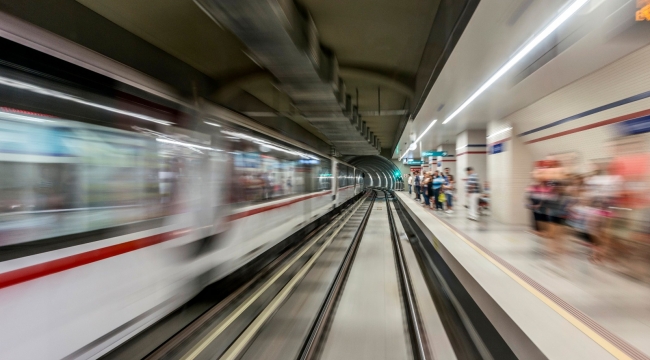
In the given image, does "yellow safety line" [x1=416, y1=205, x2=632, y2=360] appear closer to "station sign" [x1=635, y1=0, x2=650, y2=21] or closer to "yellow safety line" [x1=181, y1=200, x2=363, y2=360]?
"station sign" [x1=635, y1=0, x2=650, y2=21]

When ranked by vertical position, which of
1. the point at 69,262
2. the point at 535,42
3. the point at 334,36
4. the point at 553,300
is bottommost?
the point at 553,300

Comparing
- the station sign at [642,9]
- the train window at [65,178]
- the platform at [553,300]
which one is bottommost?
the platform at [553,300]

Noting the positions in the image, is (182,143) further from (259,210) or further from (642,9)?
(642,9)

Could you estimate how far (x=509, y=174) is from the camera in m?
8.98

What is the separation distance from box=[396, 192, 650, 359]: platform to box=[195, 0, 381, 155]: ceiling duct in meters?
3.90

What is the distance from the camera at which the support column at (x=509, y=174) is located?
8.71 meters

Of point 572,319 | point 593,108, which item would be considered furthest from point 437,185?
point 572,319

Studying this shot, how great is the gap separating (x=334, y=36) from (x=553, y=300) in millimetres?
5531

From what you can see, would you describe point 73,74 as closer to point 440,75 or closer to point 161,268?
point 161,268

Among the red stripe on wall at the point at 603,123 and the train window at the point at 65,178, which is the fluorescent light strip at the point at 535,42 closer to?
the red stripe on wall at the point at 603,123

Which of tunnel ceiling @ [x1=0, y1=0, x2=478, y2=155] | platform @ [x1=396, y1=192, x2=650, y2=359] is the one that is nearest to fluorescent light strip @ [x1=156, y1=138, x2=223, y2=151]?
tunnel ceiling @ [x1=0, y1=0, x2=478, y2=155]

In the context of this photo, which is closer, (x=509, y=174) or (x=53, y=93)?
(x=53, y=93)

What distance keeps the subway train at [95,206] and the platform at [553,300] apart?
Result: 3.23 m

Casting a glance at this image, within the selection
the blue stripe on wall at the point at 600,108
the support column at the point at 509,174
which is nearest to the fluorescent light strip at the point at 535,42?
the blue stripe on wall at the point at 600,108
